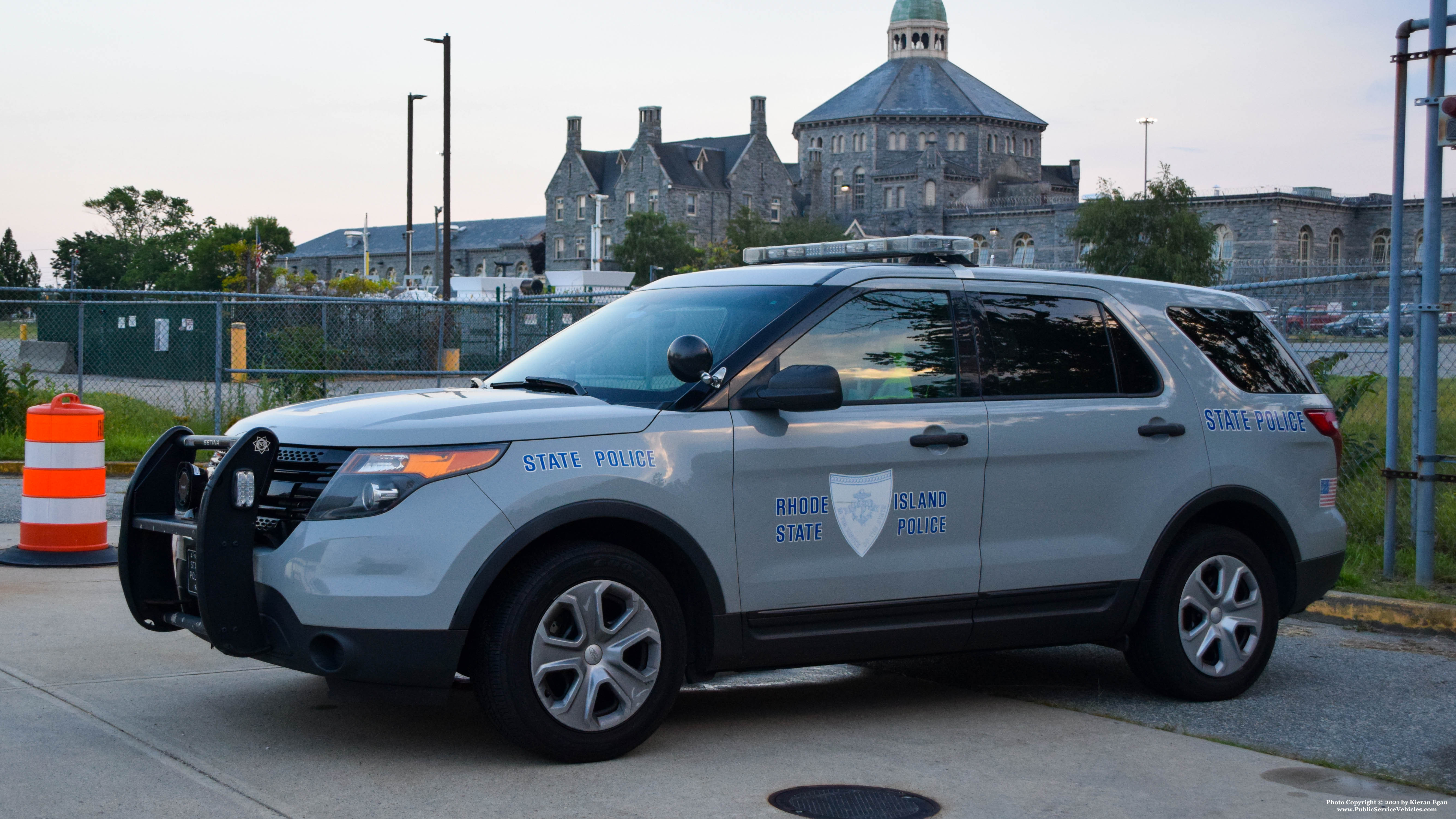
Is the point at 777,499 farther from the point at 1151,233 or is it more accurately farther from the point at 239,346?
the point at 1151,233

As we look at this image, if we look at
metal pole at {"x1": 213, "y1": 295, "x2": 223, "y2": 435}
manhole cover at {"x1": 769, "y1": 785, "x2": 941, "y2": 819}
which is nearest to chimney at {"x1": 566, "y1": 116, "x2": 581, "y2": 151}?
metal pole at {"x1": 213, "y1": 295, "x2": 223, "y2": 435}

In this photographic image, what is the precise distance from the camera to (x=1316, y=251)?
326 feet

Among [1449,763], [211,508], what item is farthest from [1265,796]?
[211,508]

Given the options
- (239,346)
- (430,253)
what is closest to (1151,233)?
(239,346)

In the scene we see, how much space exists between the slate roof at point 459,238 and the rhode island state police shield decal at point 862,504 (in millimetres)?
122394

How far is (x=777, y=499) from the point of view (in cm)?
531

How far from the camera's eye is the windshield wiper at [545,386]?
18.2 feet

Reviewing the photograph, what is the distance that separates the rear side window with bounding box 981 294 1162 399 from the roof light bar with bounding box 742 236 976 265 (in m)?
0.26

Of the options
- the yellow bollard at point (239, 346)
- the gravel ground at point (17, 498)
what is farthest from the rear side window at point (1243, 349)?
the yellow bollard at point (239, 346)

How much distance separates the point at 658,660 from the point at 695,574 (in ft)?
1.08

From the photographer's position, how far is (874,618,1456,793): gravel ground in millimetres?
5602

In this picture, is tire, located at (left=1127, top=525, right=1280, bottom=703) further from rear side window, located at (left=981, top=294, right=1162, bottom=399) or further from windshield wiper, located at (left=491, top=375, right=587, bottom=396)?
windshield wiper, located at (left=491, top=375, right=587, bottom=396)

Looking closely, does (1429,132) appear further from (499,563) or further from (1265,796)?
(499,563)

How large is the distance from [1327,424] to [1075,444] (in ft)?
5.20
